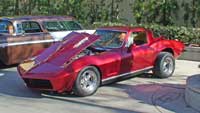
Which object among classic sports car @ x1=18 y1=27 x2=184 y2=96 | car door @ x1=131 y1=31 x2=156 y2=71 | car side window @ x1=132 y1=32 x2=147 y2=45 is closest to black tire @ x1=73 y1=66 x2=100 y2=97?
classic sports car @ x1=18 y1=27 x2=184 y2=96

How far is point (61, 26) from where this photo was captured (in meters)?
14.1

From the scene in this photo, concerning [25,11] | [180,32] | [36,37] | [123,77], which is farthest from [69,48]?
[25,11]

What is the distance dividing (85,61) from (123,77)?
1.32 meters

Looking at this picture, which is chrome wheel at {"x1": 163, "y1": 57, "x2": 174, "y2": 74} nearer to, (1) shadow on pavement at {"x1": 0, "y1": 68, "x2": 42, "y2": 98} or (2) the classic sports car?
(2) the classic sports car

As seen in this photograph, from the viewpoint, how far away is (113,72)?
10000mm

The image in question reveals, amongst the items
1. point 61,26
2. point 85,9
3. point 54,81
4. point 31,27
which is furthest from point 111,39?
point 85,9

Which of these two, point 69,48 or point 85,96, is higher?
point 69,48

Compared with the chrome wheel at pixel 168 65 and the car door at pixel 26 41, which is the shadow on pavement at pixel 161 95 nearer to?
the chrome wheel at pixel 168 65

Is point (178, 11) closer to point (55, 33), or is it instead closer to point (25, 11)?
point (55, 33)

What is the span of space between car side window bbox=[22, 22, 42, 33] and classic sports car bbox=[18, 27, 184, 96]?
2.93 m

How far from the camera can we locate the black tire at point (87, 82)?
9.23 metres

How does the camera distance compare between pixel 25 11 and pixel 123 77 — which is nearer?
pixel 123 77

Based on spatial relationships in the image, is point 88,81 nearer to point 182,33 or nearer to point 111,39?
point 111,39

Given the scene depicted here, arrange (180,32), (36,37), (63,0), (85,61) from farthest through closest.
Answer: (63,0) → (180,32) → (36,37) → (85,61)
